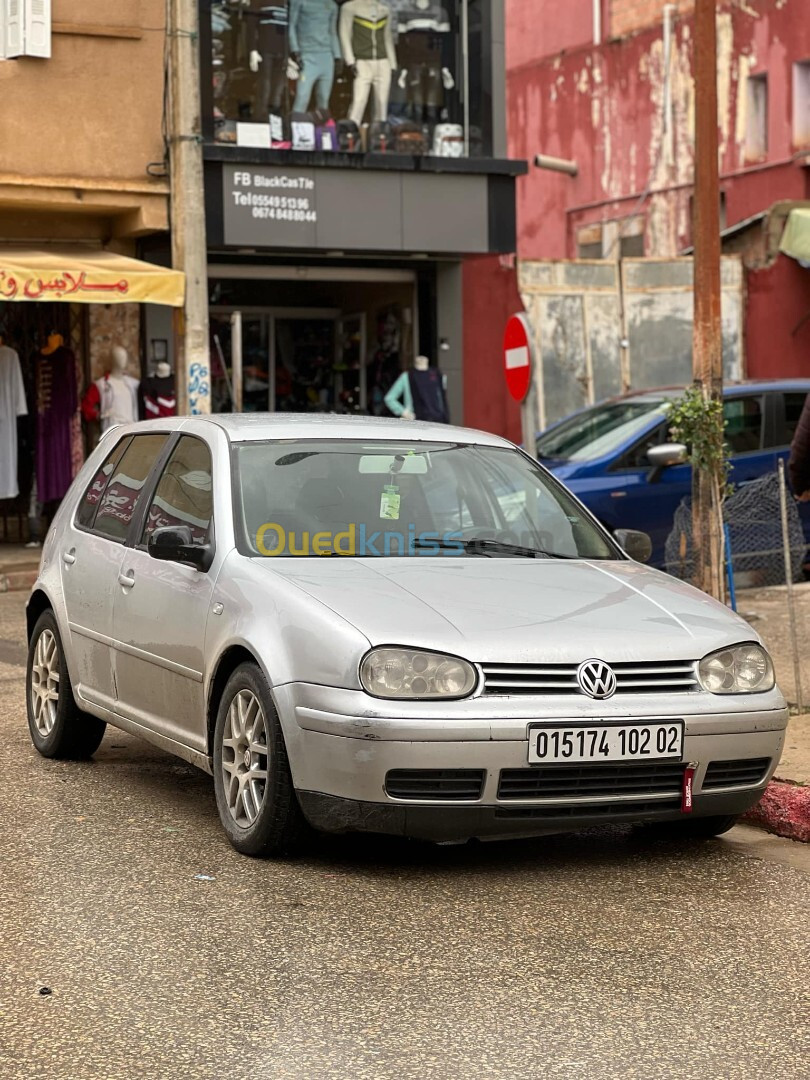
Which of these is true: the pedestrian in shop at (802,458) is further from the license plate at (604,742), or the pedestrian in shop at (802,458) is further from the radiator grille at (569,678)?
the license plate at (604,742)

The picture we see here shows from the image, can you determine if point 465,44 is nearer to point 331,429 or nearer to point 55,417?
point 55,417

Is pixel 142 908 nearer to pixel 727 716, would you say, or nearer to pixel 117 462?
pixel 727 716

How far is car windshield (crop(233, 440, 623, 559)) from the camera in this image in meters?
6.32

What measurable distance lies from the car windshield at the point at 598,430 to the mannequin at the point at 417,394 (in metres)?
4.87

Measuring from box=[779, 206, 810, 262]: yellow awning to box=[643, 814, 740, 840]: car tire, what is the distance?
18154 mm

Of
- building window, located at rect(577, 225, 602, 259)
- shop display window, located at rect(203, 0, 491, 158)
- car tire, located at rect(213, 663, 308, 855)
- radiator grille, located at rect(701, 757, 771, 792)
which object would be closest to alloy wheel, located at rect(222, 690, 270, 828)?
car tire, located at rect(213, 663, 308, 855)

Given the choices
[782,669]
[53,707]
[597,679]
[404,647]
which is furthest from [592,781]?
[782,669]

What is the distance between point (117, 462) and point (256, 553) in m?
1.70

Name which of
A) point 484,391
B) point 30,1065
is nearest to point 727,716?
point 30,1065

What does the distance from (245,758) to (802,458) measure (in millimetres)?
3819

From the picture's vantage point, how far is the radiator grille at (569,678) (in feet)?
17.6

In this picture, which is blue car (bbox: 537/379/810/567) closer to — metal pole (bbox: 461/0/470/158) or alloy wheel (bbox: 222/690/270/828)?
metal pole (bbox: 461/0/470/158)

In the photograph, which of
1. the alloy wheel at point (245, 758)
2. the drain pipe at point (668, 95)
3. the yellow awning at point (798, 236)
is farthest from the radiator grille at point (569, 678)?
the drain pipe at point (668, 95)

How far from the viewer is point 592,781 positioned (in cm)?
548
